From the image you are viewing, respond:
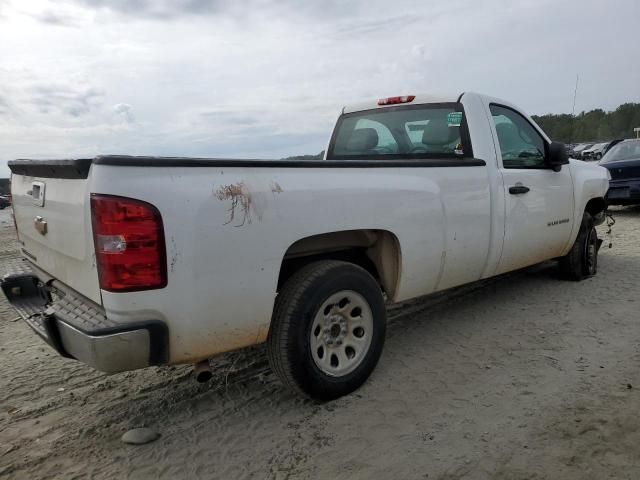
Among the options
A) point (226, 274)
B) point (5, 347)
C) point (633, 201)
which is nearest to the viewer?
point (226, 274)

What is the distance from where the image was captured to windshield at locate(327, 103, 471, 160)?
4262mm

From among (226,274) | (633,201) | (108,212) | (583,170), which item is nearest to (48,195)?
(108,212)

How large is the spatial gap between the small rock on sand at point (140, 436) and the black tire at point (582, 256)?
15.1ft

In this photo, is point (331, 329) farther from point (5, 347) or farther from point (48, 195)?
point (5, 347)

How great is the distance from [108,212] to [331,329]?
1.50m

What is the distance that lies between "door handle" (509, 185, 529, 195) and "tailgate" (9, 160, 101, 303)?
10.7 ft

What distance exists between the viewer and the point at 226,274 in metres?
2.57

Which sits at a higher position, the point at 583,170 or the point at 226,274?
the point at 583,170

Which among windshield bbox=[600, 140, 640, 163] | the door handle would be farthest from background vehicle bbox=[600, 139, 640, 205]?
the door handle

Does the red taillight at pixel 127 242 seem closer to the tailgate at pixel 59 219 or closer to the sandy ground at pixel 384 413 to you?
the tailgate at pixel 59 219

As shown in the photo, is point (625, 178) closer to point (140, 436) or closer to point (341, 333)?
point (341, 333)

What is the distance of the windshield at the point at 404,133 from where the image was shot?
426 cm

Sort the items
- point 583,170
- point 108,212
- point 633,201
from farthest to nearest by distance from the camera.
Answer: point 633,201
point 583,170
point 108,212

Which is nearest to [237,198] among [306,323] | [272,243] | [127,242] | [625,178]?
[272,243]
